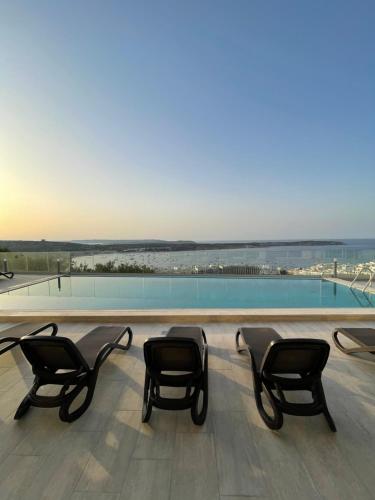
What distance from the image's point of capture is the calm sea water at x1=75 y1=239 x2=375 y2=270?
9.86 meters

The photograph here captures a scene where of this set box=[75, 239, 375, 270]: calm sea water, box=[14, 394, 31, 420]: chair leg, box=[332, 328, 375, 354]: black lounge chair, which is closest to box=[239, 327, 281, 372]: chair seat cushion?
box=[332, 328, 375, 354]: black lounge chair

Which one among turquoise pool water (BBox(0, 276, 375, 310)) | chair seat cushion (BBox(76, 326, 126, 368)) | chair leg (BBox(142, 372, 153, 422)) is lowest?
turquoise pool water (BBox(0, 276, 375, 310))

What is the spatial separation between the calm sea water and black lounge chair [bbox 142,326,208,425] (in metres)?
7.92

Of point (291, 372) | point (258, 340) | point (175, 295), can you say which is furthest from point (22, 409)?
point (175, 295)

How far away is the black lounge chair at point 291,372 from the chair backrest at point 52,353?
1.61 metres

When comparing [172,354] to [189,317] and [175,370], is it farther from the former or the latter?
[189,317]

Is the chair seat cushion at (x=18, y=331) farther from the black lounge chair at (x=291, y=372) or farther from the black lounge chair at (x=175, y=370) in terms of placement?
the black lounge chair at (x=291, y=372)

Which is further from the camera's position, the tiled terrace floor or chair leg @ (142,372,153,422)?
chair leg @ (142,372,153,422)

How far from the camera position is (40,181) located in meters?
8.02

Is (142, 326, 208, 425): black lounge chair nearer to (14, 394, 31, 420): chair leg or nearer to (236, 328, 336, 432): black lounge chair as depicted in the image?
(236, 328, 336, 432): black lounge chair

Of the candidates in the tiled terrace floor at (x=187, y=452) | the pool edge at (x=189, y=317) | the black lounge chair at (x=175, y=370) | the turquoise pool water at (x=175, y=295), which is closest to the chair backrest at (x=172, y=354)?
the black lounge chair at (x=175, y=370)

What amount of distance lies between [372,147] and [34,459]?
451 inches

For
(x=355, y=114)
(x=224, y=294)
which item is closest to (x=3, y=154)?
(x=224, y=294)

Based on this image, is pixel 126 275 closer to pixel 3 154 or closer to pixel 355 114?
pixel 3 154
